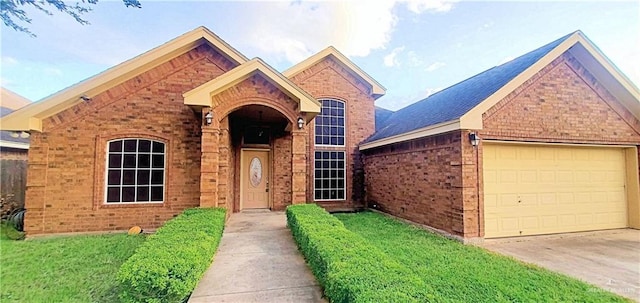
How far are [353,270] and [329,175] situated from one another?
29.7ft

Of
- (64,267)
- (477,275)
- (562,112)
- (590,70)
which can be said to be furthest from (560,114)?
(64,267)

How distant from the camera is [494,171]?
7527 millimetres

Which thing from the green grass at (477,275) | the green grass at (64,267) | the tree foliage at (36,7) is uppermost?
the tree foliage at (36,7)

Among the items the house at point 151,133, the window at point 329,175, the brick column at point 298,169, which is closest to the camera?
the house at point 151,133

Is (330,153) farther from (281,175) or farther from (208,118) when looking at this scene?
(208,118)

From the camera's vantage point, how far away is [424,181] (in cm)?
841

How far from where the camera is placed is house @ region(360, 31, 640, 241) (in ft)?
23.5

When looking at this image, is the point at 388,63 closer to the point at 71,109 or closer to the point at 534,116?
the point at 534,116

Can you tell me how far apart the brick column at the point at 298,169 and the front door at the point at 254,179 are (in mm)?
3505

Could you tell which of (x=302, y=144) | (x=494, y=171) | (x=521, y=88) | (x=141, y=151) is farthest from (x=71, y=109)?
(x=521, y=88)

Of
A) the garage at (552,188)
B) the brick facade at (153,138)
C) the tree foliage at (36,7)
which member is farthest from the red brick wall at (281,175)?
the garage at (552,188)

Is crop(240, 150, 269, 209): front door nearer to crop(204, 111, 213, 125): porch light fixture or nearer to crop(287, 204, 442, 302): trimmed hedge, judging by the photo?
crop(204, 111, 213, 125): porch light fixture

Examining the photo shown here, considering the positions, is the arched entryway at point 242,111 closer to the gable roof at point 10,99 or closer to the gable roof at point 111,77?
the gable roof at point 111,77

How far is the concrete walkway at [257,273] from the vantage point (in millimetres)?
3904
